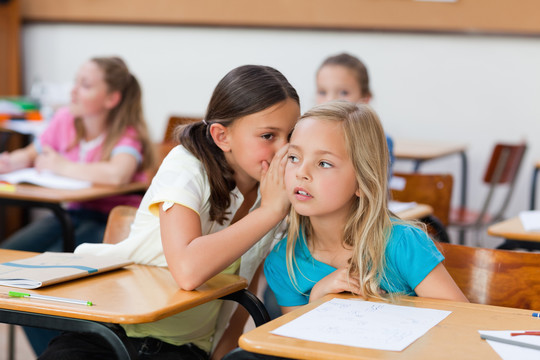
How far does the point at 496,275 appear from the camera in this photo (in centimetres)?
171

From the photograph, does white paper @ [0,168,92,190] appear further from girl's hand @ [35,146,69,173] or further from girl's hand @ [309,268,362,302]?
girl's hand @ [309,268,362,302]

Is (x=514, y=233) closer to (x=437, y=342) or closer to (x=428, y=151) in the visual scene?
(x=437, y=342)

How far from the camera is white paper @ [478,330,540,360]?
3.74 ft

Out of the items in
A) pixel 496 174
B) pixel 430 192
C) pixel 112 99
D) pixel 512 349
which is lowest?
pixel 496 174

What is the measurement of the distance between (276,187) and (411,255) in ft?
1.11

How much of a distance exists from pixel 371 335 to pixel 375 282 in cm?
34

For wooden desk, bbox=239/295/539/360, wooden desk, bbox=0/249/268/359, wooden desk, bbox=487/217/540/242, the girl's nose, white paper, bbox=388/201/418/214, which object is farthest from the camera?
white paper, bbox=388/201/418/214

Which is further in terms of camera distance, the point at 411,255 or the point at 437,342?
the point at 411,255

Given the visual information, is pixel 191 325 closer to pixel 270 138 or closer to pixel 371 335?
pixel 270 138

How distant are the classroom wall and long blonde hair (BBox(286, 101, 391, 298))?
3134mm

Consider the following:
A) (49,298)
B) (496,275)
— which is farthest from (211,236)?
(496,275)

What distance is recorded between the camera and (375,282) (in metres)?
1.53

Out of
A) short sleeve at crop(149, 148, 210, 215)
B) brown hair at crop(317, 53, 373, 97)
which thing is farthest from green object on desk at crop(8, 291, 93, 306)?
brown hair at crop(317, 53, 373, 97)

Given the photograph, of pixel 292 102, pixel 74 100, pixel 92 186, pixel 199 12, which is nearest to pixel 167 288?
pixel 292 102
